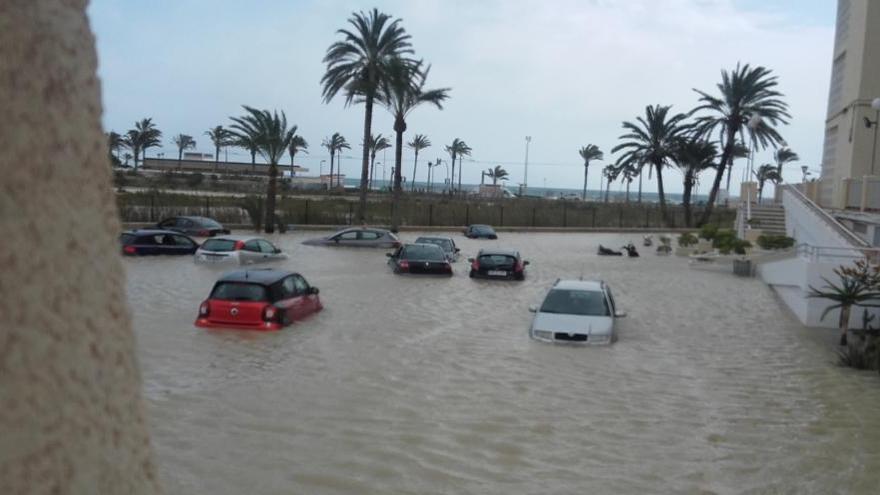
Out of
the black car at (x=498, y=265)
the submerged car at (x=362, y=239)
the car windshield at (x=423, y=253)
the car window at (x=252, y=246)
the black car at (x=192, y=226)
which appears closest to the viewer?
the black car at (x=498, y=265)

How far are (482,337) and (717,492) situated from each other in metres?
9.28

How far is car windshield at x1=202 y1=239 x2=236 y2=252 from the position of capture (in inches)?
1188

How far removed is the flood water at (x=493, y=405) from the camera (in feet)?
30.8

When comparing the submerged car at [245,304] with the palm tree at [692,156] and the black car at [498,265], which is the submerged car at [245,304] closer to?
the black car at [498,265]

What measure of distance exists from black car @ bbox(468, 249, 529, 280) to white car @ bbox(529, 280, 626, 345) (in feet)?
32.4

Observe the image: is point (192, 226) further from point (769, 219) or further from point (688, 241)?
point (769, 219)

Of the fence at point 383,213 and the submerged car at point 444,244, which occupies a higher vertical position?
the fence at point 383,213

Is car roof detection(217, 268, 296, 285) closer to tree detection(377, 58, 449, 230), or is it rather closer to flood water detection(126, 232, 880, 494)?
flood water detection(126, 232, 880, 494)

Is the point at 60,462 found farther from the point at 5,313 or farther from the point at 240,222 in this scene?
→ the point at 240,222

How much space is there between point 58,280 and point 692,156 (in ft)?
212

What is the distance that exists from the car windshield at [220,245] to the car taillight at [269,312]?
1390cm

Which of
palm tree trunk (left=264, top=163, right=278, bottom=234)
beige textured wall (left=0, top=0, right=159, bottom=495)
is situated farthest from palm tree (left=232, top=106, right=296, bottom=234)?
beige textured wall (left=0, top=0, right=159, bottom=495)

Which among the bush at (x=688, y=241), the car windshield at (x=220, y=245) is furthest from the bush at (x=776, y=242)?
the car windshield at (x=220, y=245)

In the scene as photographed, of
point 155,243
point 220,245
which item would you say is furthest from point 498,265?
point 155,243
